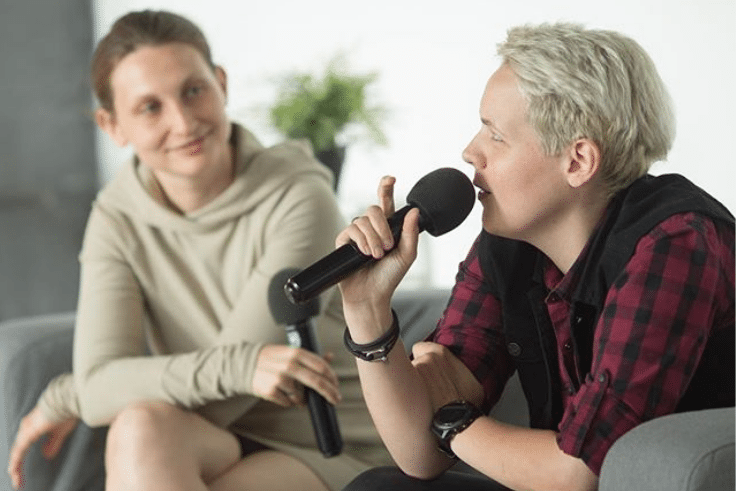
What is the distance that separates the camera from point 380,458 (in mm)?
1858

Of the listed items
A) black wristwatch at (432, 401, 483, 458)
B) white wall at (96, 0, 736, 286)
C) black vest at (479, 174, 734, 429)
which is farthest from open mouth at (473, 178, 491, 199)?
white wall at (96, 0, 736, 286)

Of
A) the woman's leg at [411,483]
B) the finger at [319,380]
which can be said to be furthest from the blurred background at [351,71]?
the woman's leg at [411,483]

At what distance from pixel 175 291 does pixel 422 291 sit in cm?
43

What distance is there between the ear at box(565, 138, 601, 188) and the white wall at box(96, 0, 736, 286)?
111 centimetres

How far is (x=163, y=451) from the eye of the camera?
165cm

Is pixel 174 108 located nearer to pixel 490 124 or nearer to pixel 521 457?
pixel 490 124

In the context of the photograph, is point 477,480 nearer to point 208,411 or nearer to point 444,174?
point 444,174

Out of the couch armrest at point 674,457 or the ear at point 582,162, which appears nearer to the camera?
the couch armrest at point 674,457

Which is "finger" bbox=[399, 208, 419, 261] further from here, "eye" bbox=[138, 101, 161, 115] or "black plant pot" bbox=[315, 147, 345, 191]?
"black plant pot" bbox=[315, 147, 345, 191]

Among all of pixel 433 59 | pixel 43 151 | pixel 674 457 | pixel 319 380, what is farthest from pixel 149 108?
pixel 43 151

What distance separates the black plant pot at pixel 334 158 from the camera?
2826 mm

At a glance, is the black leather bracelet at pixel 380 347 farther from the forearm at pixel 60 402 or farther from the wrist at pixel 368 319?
the forearm at pixel 60 402

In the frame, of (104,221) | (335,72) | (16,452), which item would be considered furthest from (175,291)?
(335,72)

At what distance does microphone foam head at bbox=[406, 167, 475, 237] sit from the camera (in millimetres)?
1271
